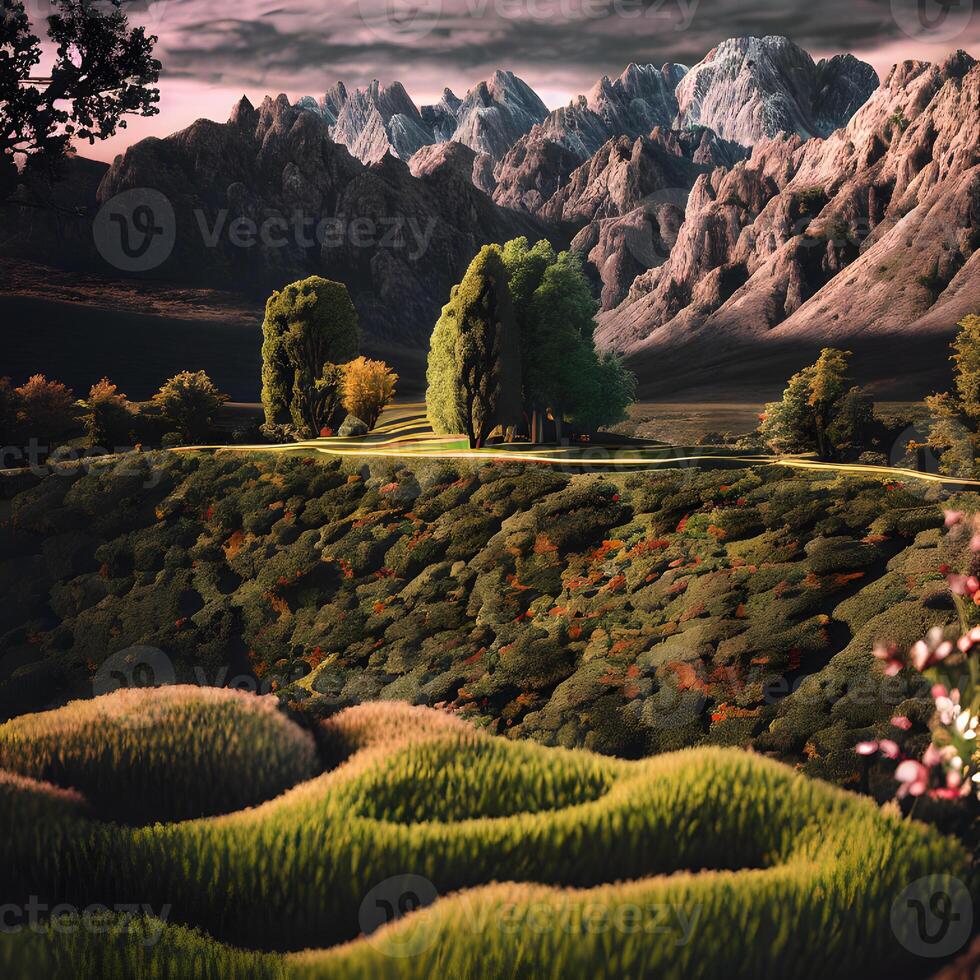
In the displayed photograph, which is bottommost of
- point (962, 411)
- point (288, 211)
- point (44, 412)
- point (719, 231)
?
point (962, 411)

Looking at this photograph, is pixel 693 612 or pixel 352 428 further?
pixel 352 428

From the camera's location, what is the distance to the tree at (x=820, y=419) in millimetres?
30000

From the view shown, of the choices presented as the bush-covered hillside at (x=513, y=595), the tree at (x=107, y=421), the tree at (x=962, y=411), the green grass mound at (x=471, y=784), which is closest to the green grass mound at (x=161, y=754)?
the green grass mound at (x=471, y=784)

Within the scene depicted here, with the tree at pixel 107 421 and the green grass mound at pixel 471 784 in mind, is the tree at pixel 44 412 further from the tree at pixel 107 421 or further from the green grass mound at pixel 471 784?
the green grass mound at pixel 471 784

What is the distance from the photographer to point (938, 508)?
68.7 feet

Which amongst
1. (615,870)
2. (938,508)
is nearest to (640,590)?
(938,508)

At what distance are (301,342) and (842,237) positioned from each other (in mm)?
129460

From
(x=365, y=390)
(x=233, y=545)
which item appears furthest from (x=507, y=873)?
(x=365, y=390)

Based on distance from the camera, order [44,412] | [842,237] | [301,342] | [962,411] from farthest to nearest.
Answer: [842,237] → [301,342] → [44,412] → [962,411]

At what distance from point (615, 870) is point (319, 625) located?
15517 millimetres

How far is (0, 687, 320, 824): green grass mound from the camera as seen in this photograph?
10781 millimetres

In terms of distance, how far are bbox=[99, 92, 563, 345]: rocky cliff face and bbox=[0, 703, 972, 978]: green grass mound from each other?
15718cm

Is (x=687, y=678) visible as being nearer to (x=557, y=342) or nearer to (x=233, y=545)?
(x=233, y=545)

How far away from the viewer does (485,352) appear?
33125 millimetres
